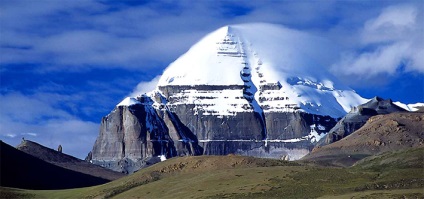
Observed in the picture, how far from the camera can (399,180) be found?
19150cm

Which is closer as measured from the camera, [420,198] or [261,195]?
[420,198]

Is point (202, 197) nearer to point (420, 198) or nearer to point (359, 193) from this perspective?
point (359, 193)

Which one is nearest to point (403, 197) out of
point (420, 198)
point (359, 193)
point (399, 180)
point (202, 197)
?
point (420, 198)

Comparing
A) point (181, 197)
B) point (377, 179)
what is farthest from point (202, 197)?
point (377, 179)

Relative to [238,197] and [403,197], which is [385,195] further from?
[238,197]

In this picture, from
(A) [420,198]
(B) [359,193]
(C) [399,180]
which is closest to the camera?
(A) [420,198]

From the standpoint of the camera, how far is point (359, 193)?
7037 inches

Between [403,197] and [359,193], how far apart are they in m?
15.1

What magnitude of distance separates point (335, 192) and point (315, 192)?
4430mm

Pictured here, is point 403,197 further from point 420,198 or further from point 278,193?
point 278,193

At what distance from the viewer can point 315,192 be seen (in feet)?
624

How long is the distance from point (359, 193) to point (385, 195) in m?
9.36

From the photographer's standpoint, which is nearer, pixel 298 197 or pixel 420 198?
pixel 420 198

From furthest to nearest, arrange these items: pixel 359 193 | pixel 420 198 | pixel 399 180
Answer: pixel 399 180 < pixel 359 193 < pixel 420 198
